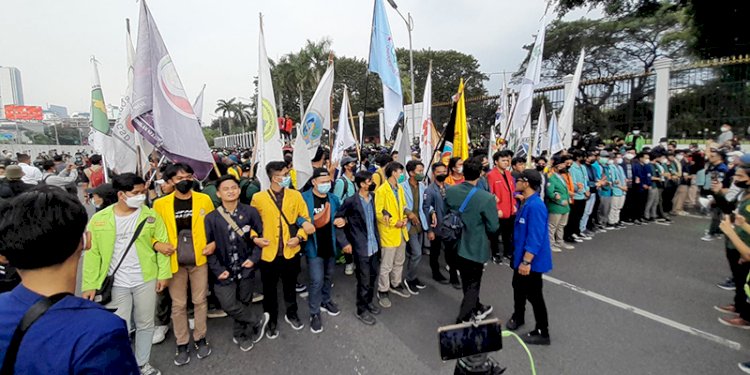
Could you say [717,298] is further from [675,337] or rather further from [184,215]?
[184,215]

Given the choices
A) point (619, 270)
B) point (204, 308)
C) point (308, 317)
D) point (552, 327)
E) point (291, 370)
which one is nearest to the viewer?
point (291, 370)

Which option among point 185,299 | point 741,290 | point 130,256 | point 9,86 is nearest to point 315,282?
point 185,299

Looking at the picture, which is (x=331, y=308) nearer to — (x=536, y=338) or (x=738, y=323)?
(x=536, y=338)

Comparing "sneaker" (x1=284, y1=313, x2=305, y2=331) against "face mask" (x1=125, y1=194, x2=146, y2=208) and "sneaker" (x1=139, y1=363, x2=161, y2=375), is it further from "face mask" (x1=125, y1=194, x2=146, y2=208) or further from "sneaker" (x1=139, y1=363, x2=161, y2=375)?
"face mask" (x1=125, y1=194, x2=146, y2=208)

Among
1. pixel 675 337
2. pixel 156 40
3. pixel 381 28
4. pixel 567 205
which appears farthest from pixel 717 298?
pixel 156 40

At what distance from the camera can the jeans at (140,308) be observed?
288cm

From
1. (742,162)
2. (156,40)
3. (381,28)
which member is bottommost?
(742,162)

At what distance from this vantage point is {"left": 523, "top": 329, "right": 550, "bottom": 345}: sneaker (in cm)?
340

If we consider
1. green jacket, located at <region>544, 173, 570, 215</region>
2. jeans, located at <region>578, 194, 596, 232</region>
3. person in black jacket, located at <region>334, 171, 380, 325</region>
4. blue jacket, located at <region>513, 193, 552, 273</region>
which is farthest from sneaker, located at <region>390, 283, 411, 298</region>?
jeans, located at <region>578, 194, 596, 232</region>

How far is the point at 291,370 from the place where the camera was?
10.4 feet

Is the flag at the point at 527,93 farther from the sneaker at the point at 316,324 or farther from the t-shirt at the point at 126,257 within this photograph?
the t-shirt at the point at 126,257

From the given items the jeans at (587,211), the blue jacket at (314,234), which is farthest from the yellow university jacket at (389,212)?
the jeans at (587,211)

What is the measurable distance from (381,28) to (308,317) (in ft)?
15.1

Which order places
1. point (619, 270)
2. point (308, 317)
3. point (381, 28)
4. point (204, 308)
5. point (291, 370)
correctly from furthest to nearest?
point (381, 28) → point (619, 270) → point (308, 317) → point (204, 308) → point (291, 370)
